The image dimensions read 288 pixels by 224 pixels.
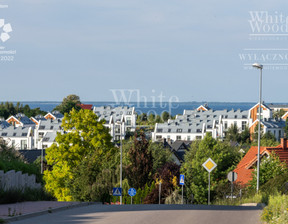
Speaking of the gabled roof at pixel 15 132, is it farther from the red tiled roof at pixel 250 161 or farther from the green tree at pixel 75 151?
the red tiled roof at pixel 250 161

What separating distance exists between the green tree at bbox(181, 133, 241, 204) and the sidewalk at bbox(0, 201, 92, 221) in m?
32.0

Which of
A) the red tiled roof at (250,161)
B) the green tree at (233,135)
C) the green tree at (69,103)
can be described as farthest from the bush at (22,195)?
the green tree at (69,103)

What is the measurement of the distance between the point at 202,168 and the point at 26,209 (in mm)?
38048

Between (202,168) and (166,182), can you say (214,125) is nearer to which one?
(202,168)

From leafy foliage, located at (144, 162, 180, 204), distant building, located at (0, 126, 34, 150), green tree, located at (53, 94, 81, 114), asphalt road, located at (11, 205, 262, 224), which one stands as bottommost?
leafy foliage, located at (144, 162, 180, 204)

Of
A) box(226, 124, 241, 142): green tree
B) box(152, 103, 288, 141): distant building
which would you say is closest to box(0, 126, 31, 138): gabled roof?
box(152, 103, 288, 141): distant building

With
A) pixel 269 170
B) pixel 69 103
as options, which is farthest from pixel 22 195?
pixel 69 103

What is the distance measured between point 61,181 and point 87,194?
9.03 metres

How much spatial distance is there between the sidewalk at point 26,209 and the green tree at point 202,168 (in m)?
32.0

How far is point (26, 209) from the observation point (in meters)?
18.2

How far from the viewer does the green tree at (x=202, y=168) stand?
53.3m

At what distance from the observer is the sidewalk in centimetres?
1609

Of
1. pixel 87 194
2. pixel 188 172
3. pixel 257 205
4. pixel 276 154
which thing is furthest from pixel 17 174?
pixel 188 172

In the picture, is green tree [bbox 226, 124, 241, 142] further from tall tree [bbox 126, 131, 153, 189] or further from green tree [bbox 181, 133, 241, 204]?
tall tree [bbox 126, 131, 153, 189]
